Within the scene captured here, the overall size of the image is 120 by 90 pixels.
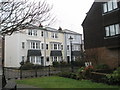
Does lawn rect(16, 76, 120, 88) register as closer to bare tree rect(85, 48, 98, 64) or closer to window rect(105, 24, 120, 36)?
window rect(105, 24, 120, 36)

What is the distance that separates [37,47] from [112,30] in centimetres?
2649

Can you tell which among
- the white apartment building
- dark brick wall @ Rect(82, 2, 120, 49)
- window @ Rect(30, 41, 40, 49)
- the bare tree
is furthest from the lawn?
window @ Rect(30, 41, 40, 49)

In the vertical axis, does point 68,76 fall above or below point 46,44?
below

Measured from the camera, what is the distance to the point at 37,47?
1964 inches

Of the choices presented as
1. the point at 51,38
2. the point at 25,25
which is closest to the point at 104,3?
the point at 25,25

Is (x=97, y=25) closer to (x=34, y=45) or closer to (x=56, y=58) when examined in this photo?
(x=34, y=45)

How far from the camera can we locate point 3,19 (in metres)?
9.69

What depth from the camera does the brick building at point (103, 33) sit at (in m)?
25.6

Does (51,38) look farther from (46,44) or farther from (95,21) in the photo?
(95,21)

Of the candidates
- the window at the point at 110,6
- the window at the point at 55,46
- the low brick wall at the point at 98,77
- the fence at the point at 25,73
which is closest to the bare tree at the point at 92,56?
the fence at the point at 25,73

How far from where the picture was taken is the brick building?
84.0 feet

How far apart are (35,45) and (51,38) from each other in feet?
20.7

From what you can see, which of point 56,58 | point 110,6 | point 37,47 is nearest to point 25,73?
point 110,6

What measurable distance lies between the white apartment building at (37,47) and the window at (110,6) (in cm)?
1716
